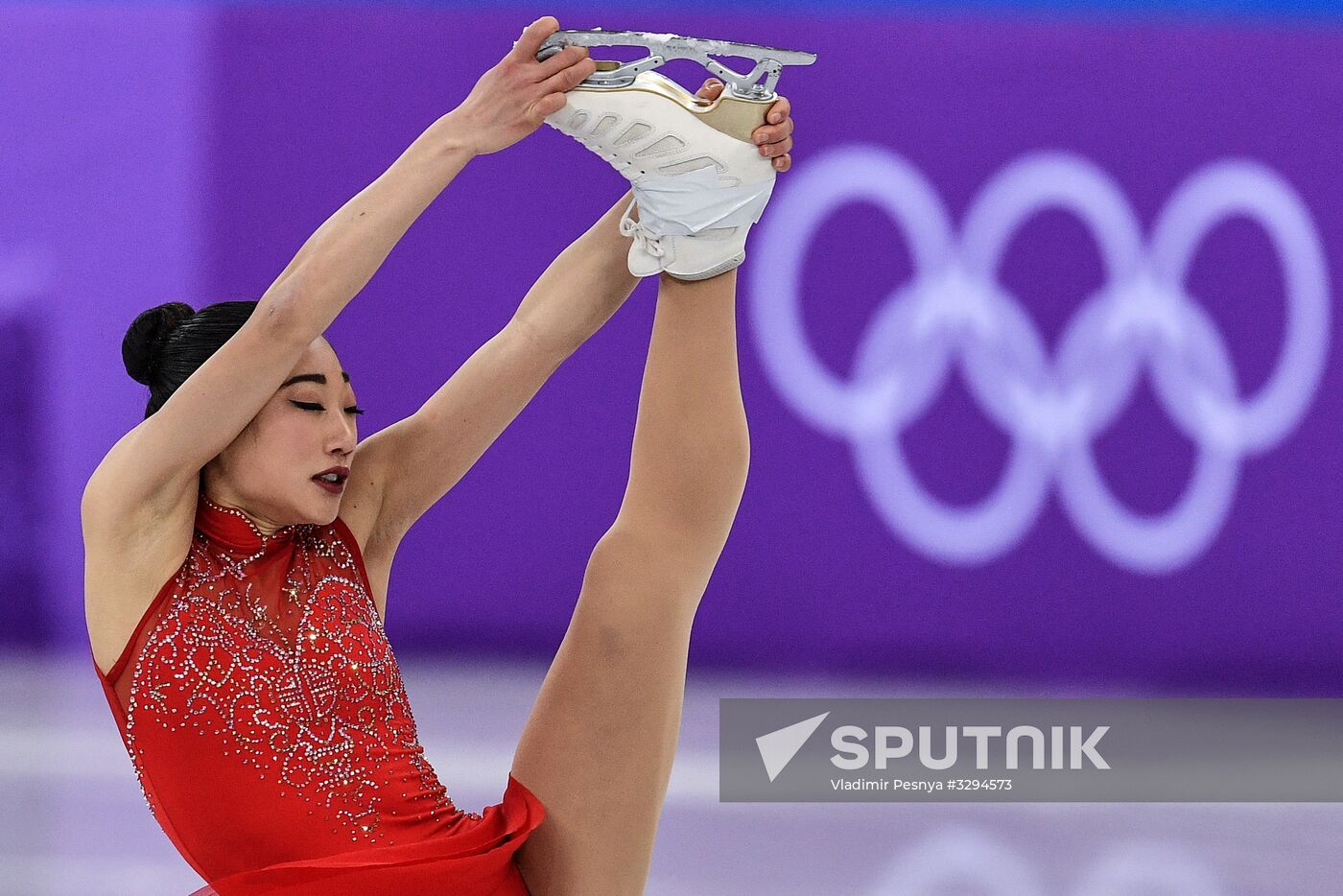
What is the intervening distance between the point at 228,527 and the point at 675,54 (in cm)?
76

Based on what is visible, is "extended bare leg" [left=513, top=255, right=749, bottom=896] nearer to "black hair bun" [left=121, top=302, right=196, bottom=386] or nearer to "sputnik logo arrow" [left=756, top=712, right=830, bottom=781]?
"black hair bun" [left=121, top=302, right=196, bottom=386]

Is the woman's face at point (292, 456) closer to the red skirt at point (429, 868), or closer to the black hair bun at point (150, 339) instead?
the black hair bun at point (150, 339)

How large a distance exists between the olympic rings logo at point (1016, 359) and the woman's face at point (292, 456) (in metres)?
3.31

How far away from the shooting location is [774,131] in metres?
2.00

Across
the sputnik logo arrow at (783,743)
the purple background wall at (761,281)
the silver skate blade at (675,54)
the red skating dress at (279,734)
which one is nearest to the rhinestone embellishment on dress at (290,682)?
the red skating dress at (279,734)

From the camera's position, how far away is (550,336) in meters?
2.10

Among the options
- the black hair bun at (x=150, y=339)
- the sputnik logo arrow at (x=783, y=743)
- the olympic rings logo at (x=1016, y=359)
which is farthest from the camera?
the olympic rings logo at (x=1016, y=359)

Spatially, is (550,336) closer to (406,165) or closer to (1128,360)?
(406,165)

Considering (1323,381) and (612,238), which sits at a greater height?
(1323,381)

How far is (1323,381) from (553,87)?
3.98 m

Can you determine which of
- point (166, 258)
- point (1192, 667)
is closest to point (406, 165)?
point (166, 258)

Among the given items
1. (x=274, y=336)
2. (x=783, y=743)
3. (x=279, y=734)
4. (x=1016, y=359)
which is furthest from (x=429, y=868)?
(x=1016, y=359)

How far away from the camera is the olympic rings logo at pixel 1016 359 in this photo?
507cm

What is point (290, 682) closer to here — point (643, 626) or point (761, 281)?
point (643, 626)
